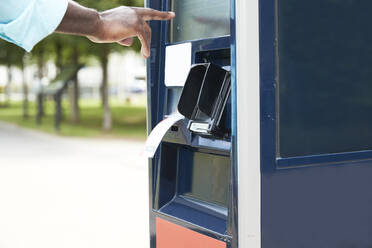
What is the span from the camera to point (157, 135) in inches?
93.0

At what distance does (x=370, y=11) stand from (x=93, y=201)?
5.02 meters

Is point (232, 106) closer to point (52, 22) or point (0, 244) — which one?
Answer: point (52, 22)

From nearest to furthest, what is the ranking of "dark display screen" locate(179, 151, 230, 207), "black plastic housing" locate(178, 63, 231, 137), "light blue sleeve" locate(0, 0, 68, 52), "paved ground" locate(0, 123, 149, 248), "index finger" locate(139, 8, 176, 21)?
"light blue sleeve" locate(0, 0, 68, 52) → "index finger" locate(139, 8, 176, 21) → "black plastic housing" locate(178, 63, 231, 137) → "dark display screen" locate(179, 151, 230, 207) → "paved ground" locate(0, 123, 149, 248)

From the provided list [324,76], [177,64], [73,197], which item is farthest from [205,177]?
[73,197]

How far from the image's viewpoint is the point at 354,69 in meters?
2.33

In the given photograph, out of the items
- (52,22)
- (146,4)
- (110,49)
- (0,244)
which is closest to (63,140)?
(110,49)

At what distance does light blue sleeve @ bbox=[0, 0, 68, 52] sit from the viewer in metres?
1.65

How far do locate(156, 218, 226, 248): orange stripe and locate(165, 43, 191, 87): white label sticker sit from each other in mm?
683

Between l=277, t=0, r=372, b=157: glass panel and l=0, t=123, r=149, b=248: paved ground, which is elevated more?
l=277, t=0, r=372, b=157: glass panel

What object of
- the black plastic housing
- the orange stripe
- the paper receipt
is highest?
the black plastic housing

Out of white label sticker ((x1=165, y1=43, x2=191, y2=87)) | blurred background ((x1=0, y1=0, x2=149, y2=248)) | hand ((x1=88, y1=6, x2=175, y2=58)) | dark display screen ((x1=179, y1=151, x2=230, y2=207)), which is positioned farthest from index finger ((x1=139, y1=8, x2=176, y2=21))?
blurred background ((x1=0, y1=0, x2=149, y2=248))

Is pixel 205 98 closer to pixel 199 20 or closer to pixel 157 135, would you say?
pixel 157 135

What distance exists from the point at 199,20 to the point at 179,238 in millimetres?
1025

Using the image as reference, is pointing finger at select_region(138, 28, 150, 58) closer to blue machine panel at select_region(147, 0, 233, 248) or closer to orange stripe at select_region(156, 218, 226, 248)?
blue machine panel at select_region(147, 0, 233, 248)
